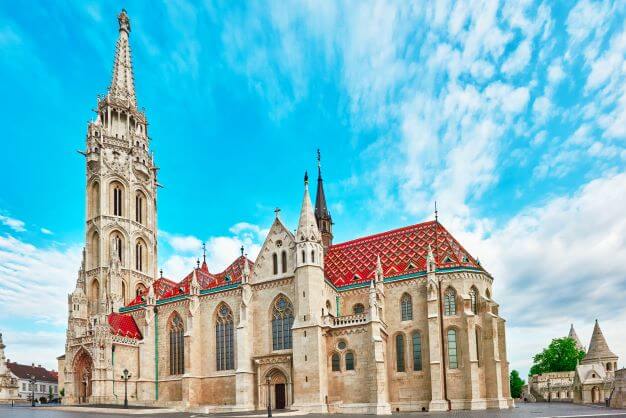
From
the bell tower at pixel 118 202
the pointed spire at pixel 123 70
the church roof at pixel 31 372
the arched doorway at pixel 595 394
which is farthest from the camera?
the church roof at pixel 31 372

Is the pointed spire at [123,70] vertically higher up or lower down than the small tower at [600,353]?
higher up

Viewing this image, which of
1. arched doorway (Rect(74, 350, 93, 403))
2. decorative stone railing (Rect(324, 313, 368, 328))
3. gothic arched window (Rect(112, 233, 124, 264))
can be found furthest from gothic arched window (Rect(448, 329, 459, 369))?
gothic arched window (Rect(112, 233, 124, 264))

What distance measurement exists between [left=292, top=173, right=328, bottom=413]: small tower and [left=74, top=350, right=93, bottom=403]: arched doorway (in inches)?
797

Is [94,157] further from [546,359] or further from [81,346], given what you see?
[546,359]

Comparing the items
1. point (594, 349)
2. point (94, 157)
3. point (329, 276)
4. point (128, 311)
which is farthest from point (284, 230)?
point (594, 349)

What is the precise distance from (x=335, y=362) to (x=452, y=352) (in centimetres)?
852

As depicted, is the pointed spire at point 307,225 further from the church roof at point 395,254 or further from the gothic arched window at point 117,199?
the gothic arched window at point 117,199

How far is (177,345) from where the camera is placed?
162 ft

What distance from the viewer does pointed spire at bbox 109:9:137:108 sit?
6359cm

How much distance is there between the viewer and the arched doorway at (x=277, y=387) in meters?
41.2

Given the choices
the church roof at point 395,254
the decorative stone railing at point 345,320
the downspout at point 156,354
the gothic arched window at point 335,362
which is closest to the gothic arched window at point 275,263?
the church roof at point 395,254

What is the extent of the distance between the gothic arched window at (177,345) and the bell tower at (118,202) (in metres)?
7.38

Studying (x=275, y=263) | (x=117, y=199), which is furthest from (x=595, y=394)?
(x=117, y=199)

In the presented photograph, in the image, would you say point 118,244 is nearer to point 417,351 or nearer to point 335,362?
point 335,362
